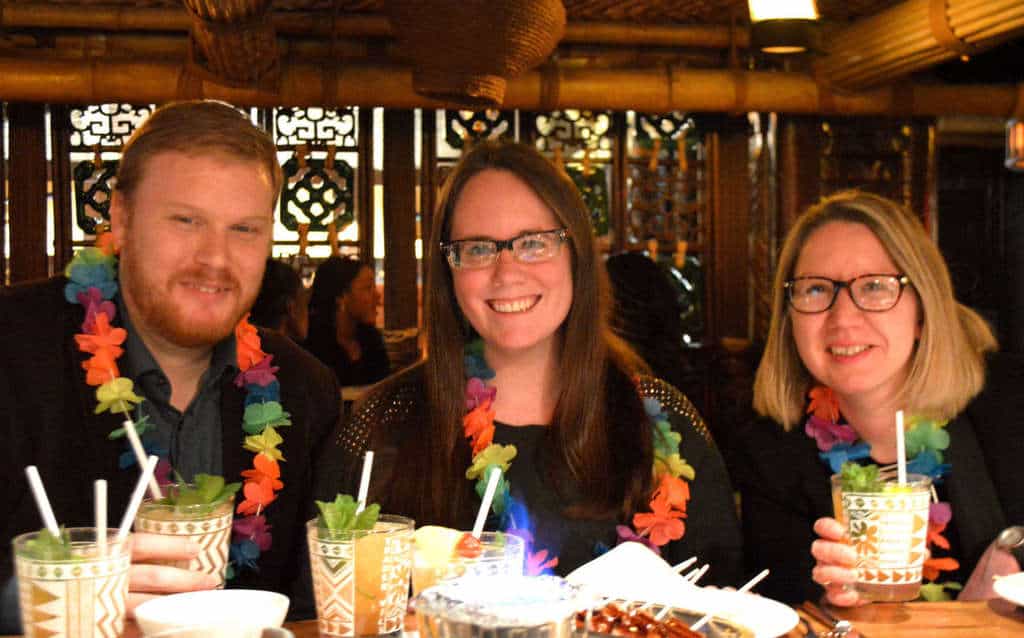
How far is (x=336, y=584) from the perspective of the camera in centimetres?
153

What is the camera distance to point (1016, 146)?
6.69 meters

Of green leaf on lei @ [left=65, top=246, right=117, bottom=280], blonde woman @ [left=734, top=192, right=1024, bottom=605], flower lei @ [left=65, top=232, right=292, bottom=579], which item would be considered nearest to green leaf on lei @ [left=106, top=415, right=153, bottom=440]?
flower lei @ [left=65, top=232, right=292, bottom=579]

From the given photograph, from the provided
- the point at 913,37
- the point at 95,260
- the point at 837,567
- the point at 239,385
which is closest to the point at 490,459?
the point at 239,385

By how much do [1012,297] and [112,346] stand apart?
849cm

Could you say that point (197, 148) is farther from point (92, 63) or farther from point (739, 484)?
point (92, 63)

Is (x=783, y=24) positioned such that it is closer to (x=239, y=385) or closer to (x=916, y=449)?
(x=916, y=449)

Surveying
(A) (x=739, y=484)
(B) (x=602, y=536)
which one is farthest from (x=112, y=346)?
(A) (x=739, y=484)

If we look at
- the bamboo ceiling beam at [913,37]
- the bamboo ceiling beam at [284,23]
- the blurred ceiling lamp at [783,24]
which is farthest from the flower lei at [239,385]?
the bamboo ceiling beam at [284,23]

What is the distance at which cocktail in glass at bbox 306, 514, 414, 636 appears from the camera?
4.99ft

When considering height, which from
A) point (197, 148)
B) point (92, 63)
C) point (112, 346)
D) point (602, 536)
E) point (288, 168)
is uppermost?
point (92, 63)

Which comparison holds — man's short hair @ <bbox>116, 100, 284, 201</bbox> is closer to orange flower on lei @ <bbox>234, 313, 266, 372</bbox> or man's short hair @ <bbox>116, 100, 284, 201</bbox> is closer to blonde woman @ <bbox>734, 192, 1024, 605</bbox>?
orange flower on lei @ <bbox>234, 313, 266, 372</bbox>

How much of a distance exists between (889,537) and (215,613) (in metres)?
1.03

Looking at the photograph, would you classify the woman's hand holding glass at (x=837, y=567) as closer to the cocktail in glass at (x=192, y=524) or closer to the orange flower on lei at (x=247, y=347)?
the cocktail in glass at (x=192, y=524)

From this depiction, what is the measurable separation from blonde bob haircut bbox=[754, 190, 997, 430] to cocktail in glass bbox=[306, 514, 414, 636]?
1.37 meters
